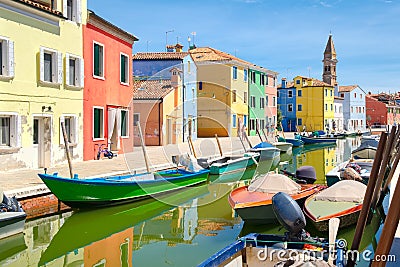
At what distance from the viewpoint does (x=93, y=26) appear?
1947cm

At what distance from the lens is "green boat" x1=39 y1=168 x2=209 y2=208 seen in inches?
456

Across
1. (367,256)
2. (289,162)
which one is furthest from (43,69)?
(289,162)

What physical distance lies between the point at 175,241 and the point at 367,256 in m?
3.84

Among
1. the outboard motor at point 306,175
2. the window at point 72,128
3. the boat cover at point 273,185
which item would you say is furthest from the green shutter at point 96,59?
the boat cover at point 273,185

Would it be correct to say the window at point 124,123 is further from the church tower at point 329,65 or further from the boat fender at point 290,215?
the church tower at point 329,65

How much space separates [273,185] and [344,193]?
64.2 inches

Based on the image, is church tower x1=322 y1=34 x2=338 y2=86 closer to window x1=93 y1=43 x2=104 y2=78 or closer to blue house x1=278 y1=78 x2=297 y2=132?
blue house x1=278 y1=78 x2=297 y2=132

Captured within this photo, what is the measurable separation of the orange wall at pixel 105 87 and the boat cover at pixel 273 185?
9530mm

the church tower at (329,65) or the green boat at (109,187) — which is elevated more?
the church tower at (329,65)

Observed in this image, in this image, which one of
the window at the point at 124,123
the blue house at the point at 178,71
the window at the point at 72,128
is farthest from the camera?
the blue house at the point at 178,71

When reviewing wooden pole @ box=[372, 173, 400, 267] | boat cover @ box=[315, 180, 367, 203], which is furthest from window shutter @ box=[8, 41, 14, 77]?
wooden pole @ box=[372, 173, 400, 267]

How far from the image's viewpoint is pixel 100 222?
37.9ft

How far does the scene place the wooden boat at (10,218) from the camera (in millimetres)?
9219

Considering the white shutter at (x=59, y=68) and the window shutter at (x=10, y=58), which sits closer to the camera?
the window shutter at (x=10, y=58)
